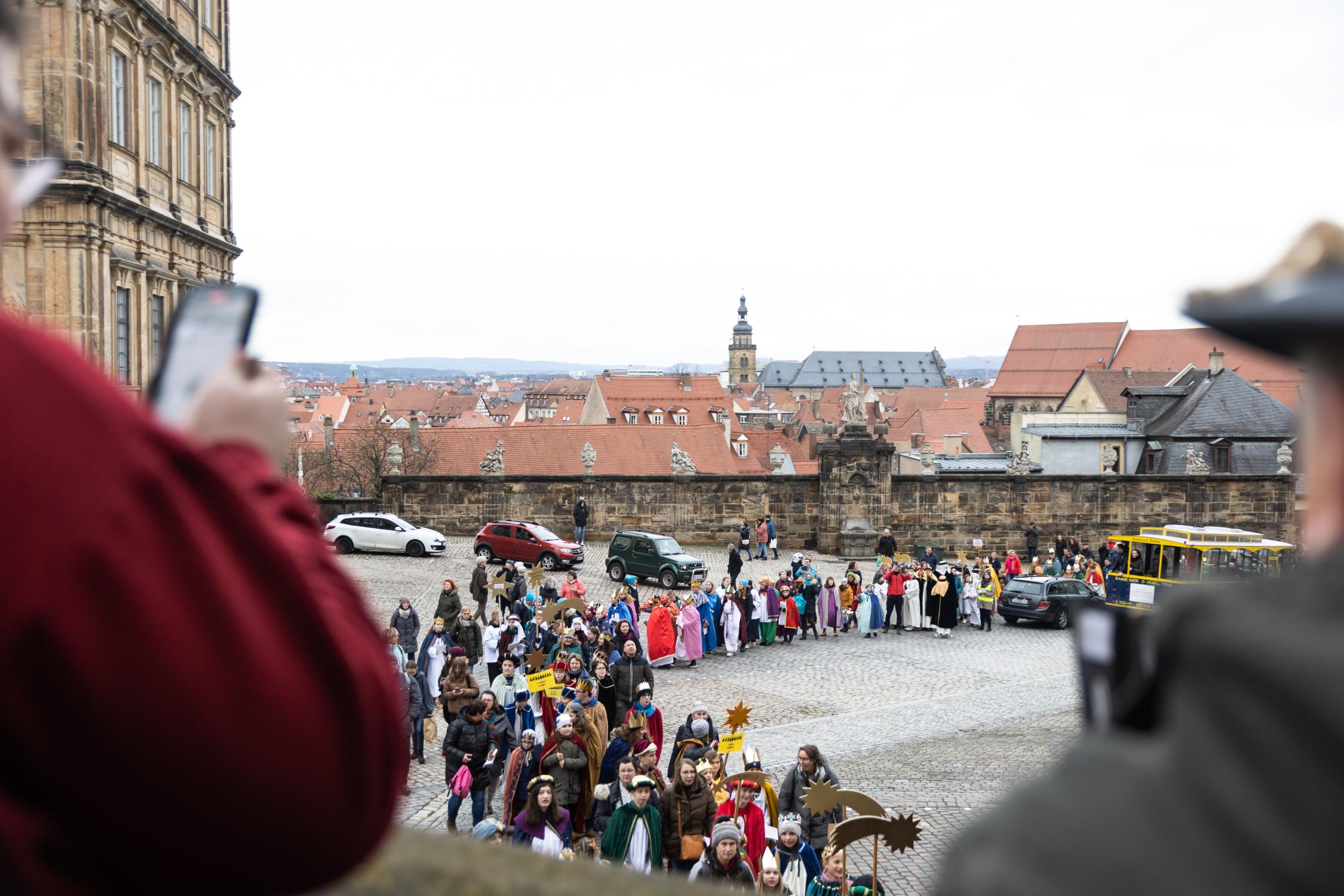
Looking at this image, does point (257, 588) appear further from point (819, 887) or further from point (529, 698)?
point (529, 698)

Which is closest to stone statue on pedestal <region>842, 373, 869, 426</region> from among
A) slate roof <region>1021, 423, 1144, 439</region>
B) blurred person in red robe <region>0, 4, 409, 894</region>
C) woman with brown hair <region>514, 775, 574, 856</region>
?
slate roof <region>1021, 423, 1144, 439</region>

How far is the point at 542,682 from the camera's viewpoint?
1139 centimetres

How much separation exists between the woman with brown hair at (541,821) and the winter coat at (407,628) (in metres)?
6.46

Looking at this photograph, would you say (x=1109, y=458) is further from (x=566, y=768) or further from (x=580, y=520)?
(x=566, y=768)

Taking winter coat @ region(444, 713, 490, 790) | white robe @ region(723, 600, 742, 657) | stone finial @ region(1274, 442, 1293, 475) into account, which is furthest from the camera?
stone finial @ region(1274, 442, 1293, 475)

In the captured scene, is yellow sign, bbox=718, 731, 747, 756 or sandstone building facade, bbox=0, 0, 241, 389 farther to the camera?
sandstone building facade, bbox=0, 0, 241, 389

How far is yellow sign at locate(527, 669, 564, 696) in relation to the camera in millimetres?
11352

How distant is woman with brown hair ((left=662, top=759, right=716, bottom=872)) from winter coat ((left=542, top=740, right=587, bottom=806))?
4.71 feet

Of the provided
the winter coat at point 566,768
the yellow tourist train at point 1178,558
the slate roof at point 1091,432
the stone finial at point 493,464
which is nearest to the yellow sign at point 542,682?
the winter coat at point 566,768

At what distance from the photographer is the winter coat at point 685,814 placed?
812cm

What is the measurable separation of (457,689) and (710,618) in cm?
861

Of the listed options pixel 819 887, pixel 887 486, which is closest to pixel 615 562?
pixel 887 486

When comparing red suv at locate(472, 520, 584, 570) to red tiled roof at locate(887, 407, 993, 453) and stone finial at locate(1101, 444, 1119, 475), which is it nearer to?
stone finial at locate(1101, 444, 1119, 475)

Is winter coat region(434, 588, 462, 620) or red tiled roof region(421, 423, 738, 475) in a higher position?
red tiled roof region(421, 423, 738, 475)
